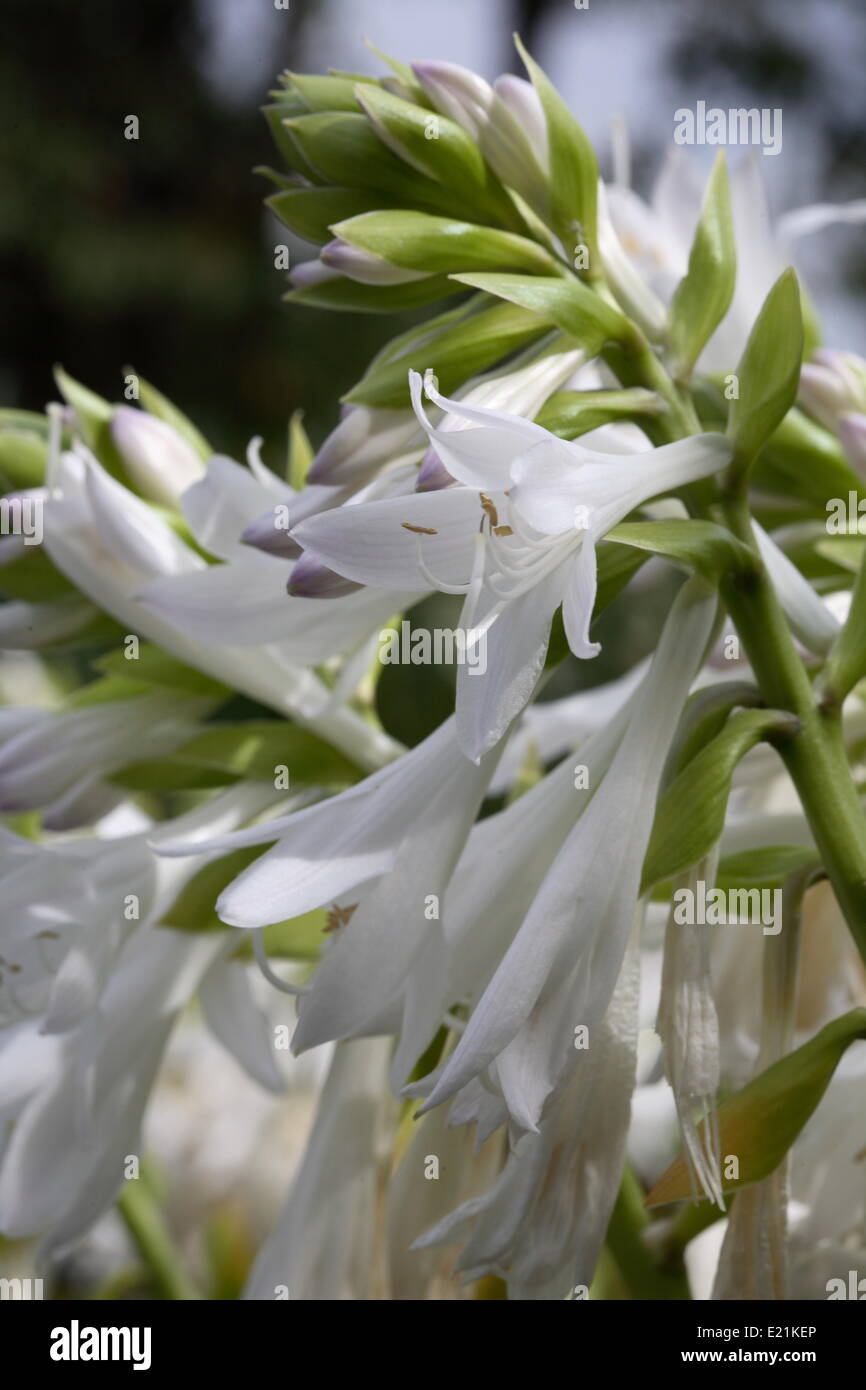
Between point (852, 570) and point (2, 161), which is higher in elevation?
point (2, 161)

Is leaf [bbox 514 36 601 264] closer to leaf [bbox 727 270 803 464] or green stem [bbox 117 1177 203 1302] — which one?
leaf [bbox 727 270 803 464]

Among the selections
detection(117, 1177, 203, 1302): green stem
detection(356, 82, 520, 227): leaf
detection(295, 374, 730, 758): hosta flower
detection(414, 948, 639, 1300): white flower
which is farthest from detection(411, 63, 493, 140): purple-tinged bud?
detection(117, 1177, 203, 1302): green stem

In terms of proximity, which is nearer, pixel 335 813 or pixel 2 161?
pixel 335 813

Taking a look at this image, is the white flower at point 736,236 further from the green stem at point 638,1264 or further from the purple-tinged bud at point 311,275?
the green stem at point 638,1264

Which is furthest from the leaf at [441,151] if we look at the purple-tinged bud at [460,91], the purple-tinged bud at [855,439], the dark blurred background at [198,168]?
the dark blurred background at [198,168]
